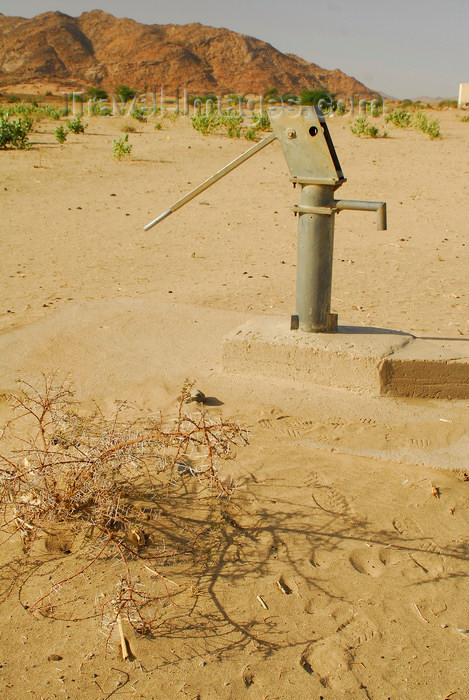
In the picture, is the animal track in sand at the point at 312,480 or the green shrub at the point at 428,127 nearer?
the animal track in sand at the point at 312,480

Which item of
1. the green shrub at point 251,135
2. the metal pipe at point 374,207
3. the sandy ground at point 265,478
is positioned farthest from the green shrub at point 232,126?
the metal pipe at point 374,207

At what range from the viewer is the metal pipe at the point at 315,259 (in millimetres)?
3297

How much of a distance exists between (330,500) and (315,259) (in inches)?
54.9

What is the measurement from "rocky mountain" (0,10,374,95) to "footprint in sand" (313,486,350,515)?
50.0 metres

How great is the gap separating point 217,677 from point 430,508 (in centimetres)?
107

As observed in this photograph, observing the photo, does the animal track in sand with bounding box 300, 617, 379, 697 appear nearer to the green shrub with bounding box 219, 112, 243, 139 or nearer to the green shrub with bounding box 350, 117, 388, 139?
the green shrub with bounding box 350, 117, 388, 139

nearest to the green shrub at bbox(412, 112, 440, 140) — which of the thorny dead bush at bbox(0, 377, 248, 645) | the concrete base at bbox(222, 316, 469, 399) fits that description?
the concrete base at bbox(222, 316, 469, 399)

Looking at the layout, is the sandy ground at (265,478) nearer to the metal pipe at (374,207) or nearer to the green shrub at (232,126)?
the metal pipe at (374,207)

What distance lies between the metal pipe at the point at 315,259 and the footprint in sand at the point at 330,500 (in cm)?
117

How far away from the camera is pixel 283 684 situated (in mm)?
1697

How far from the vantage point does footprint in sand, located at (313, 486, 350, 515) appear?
238 cm

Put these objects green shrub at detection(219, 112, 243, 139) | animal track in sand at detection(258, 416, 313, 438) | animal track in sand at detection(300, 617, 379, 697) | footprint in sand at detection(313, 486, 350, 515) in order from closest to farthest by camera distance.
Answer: animal track in sand at detection(300, 617, 379, 697) → footprint in sand at detection(313, 486, 350, 515) → animal track in sand at detection(258, 416, 313, 438) → green shrub at detection(219, 112, 243, 139)

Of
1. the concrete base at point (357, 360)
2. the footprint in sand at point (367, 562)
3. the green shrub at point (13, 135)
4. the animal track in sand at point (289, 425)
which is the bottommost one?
the footprint in sand at point (367, 562)

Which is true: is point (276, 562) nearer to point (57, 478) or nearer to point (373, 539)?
point (373, 539)
